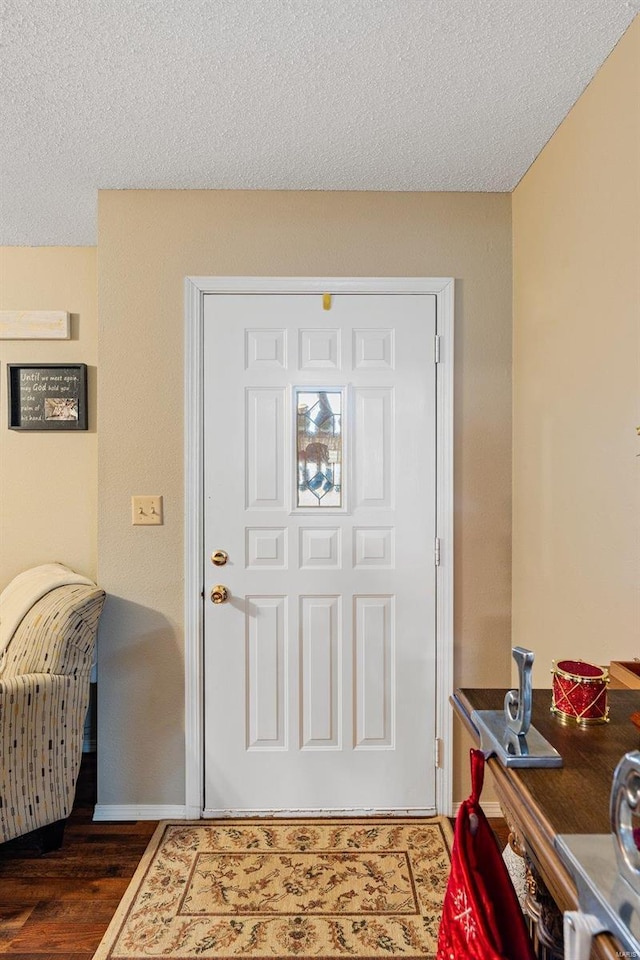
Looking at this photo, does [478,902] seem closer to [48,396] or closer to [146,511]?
[146,511]

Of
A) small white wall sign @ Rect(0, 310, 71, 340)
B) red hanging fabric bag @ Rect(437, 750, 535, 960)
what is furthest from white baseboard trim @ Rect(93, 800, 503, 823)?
small white wall sign @ Rect(0, 310, 71, 340)

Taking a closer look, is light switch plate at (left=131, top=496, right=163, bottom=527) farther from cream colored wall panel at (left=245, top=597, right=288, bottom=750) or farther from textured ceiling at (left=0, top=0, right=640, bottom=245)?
textured ceiling at (left=0, top=0, right=640, bottom=245)

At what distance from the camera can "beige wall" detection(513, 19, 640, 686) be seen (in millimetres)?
1491

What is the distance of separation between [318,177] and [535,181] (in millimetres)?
785

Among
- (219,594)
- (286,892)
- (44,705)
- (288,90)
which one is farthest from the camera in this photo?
(219,594)

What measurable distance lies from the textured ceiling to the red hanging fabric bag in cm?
166

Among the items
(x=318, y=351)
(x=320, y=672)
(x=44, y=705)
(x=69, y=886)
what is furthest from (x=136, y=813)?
(x=318, y=351)

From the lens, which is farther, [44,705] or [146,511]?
[146,511]

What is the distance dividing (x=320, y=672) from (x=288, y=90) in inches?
78.3

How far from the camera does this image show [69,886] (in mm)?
1938

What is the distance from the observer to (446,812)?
2.32 meters

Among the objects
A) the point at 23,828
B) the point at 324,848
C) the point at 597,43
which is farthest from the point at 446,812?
the point at 597,43

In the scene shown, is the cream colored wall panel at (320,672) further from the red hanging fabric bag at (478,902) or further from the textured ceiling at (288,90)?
the textured ceiling at (288,90)

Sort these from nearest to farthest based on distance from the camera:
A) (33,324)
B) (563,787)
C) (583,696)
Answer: (563,787) → (583,696) → (33,324)
